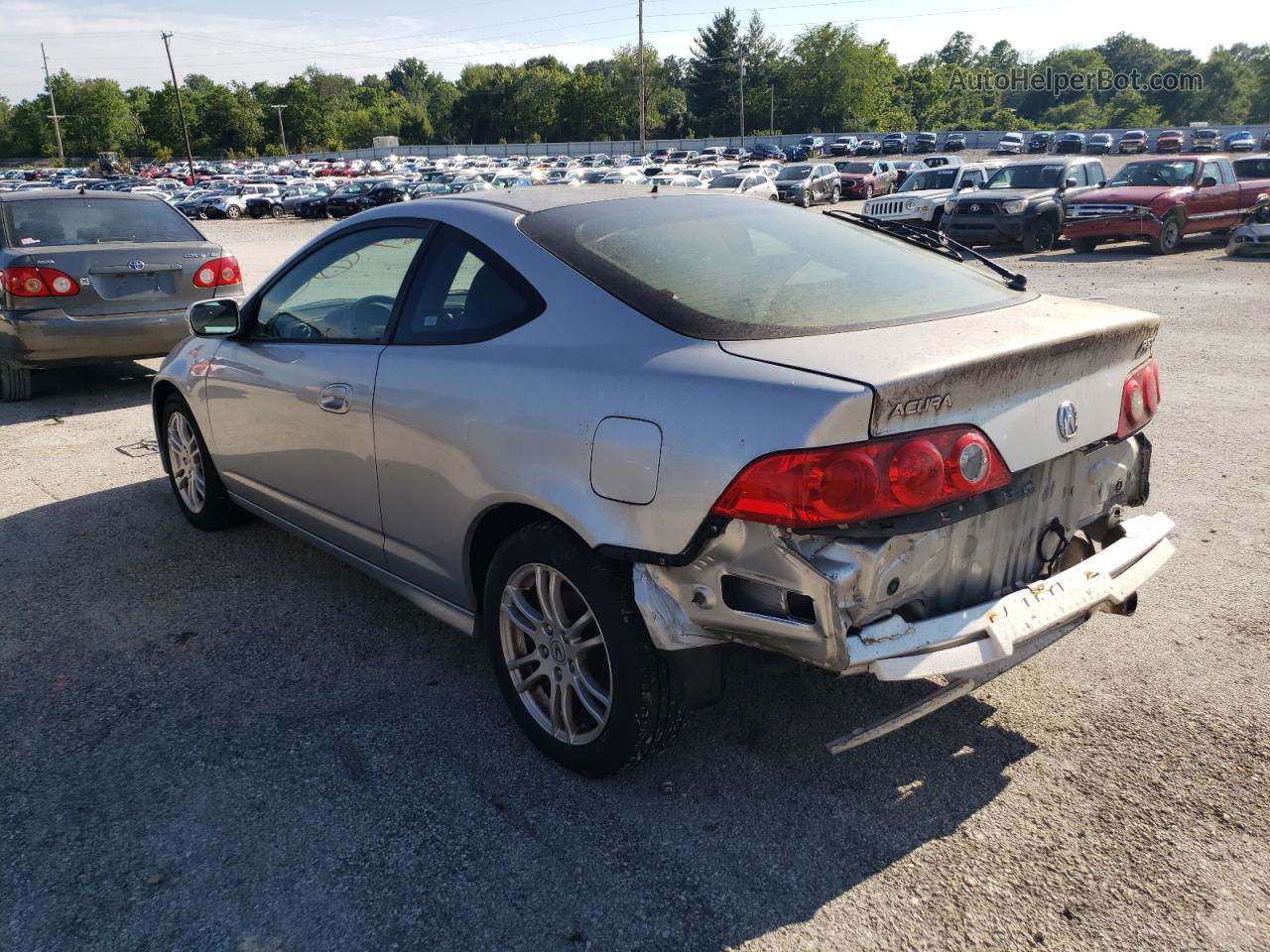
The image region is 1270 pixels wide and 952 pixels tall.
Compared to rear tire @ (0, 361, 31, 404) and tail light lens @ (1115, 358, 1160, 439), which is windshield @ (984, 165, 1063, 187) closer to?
rear tire @ (0, 361, 31, 404)

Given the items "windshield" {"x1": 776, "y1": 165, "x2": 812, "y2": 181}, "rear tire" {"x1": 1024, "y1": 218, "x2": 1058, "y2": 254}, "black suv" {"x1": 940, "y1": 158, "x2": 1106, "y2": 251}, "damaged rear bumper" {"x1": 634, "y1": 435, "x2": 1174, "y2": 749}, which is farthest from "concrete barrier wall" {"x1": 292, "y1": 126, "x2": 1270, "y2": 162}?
"damaged rear bumper" {"x1": 634, "y1": 435, "x2": 1174, "y2": 749}

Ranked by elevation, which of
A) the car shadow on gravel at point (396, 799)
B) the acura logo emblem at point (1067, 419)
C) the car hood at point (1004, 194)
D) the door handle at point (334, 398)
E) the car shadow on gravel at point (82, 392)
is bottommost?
the car shadow on gravel at point (396, 799)

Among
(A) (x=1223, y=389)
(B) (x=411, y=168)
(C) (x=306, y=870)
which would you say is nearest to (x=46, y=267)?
(C) (x=306, y=870)

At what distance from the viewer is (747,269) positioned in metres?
3.05

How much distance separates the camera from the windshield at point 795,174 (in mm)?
34500

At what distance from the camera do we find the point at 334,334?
3.72 meters

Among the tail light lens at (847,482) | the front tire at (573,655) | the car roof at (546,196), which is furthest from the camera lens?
the car roof at (546,196)

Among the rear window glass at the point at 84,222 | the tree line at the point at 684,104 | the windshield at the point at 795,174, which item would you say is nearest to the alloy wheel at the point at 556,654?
the rear window glass at the point at 84,222

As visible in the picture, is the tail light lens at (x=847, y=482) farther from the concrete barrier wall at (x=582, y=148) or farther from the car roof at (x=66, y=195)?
the concrete barrier wall at (x=582, y=148)

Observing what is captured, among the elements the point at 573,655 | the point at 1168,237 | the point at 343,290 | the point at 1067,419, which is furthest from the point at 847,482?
the point at 1168,237

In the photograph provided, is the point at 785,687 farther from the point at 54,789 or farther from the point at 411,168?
the point at 411,168

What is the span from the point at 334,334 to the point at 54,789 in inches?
70.4

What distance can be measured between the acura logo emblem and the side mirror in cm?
328

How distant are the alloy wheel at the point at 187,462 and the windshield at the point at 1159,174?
18.7 meters
